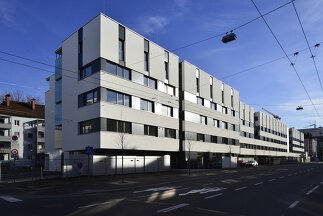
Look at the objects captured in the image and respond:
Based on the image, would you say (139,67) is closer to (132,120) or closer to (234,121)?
(132,120)

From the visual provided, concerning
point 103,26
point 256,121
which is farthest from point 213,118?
point 256,121

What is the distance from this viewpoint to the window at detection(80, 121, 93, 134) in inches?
1161

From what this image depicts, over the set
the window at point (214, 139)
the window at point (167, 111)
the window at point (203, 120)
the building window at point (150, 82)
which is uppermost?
the building window at point (150, 82)

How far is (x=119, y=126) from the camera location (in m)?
30.2

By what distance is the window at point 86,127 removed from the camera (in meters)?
29.5

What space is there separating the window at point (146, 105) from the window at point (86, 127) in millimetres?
7109

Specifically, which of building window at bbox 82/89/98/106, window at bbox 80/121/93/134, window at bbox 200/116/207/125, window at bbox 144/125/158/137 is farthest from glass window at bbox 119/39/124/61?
window at bbox 200/116/207/125

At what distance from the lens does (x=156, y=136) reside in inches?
1405

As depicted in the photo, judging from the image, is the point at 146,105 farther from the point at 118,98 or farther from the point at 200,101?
the point at 200,101

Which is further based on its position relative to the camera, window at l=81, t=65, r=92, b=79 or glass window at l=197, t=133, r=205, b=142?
glass window at l=197, t=133, r=205, b=142

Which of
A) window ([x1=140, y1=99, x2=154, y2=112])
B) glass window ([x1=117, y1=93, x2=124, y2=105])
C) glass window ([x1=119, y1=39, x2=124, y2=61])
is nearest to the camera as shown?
glass window ([x1=117, y1=93, x2=124, y2=105])

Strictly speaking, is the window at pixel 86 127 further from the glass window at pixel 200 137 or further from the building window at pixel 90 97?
the glass window at pixel 200 137

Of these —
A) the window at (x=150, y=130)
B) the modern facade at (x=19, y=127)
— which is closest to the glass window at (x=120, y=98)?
the window at (x=150, y=130)

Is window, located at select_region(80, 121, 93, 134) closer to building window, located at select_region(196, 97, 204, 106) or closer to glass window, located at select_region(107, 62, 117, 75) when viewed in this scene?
glass window, located at select_region(107, 62, 117, 75)
